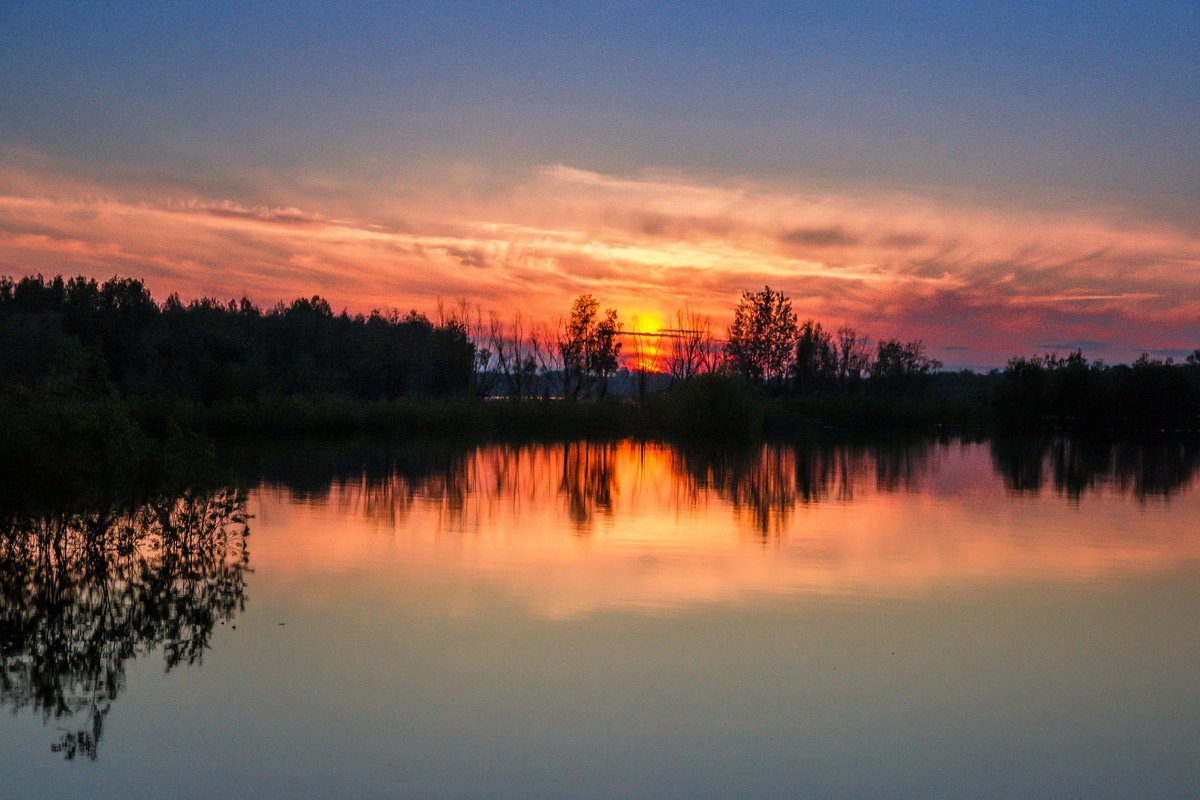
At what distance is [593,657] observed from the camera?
744 centimetres

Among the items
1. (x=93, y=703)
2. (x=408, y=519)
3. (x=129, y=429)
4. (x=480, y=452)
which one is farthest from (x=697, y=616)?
(x=480, y=452)

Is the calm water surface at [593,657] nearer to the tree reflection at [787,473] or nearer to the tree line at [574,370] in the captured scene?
the tree reflection at [787,473]

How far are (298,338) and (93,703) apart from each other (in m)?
65.1

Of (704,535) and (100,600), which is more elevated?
(704,535)

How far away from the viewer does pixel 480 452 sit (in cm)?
3092

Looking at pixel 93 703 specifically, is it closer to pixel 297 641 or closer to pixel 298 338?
pixel 297 641

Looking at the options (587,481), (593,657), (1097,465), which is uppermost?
(1097,465)

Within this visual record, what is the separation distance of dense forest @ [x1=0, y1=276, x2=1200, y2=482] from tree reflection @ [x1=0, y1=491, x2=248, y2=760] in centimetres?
2310

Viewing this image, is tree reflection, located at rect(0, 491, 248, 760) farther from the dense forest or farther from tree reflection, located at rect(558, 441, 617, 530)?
the dense forest

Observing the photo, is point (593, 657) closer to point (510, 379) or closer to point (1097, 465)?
point (1097, 465)

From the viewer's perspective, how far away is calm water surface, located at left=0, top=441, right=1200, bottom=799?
5.53 metres

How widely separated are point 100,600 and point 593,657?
14.5 feet

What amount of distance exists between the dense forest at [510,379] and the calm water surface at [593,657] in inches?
931

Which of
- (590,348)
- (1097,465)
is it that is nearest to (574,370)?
(590,348)
